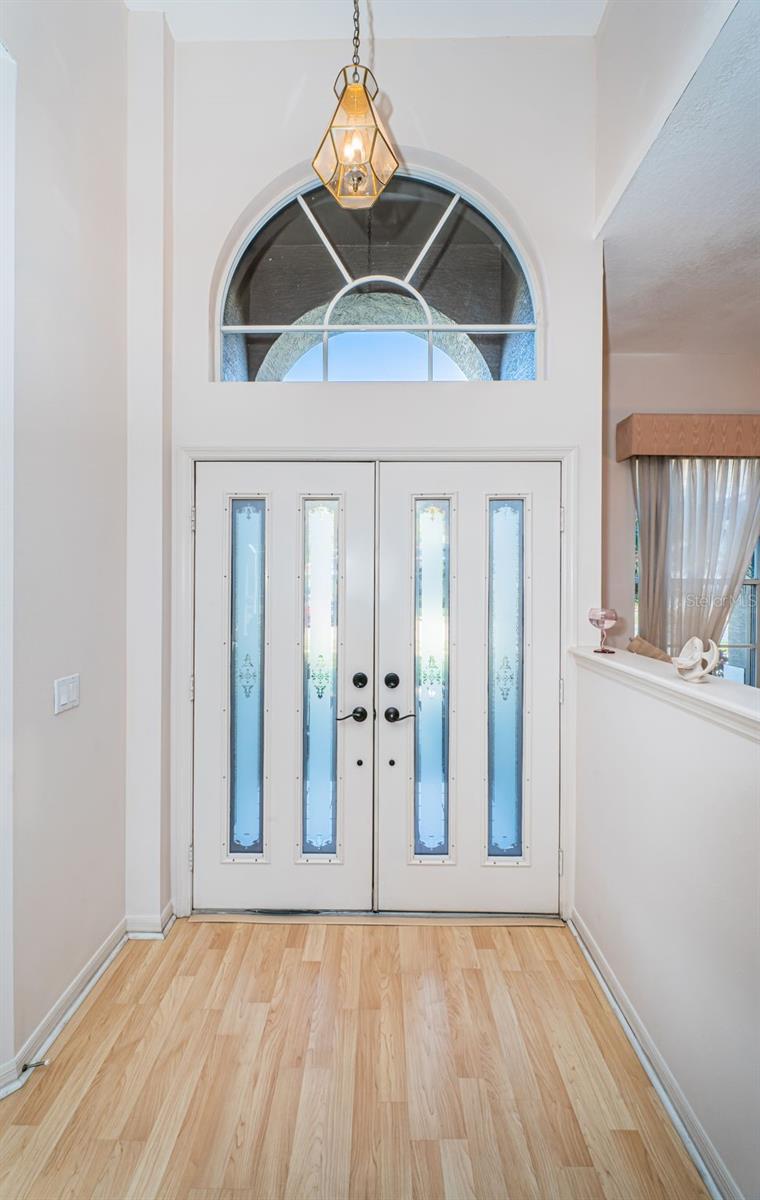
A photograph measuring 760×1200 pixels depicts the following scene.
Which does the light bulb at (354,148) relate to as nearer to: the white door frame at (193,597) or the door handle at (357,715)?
the white door frame at (193,597)

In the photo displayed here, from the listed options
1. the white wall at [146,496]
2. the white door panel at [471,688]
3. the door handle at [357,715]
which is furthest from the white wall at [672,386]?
the white wall at [146,496]

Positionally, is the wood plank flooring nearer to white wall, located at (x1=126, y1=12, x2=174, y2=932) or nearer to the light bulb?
white wall, located at (x1=126, y1=12, x2=174, y2=932)

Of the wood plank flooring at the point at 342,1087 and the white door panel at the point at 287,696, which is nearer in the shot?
the wood plank flooring at the point at 342,1087

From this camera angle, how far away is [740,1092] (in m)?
1.48

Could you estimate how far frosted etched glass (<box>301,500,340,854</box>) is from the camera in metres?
2.91

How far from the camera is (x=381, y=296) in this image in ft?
9.78

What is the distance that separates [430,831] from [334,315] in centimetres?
244

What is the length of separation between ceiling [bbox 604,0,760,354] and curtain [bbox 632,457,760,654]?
2.38 feet

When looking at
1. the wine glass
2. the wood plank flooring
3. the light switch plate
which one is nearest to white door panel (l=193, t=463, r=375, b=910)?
the wood plank flooring

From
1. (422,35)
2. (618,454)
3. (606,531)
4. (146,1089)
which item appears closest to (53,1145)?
(146,1089)

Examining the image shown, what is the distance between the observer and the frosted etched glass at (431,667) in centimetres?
291

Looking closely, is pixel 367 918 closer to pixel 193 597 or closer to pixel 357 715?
pixel 357 715

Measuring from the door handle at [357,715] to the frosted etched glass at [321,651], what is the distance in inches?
2.1

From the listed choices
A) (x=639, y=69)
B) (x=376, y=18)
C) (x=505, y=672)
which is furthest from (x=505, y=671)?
(x=376, y=18)
